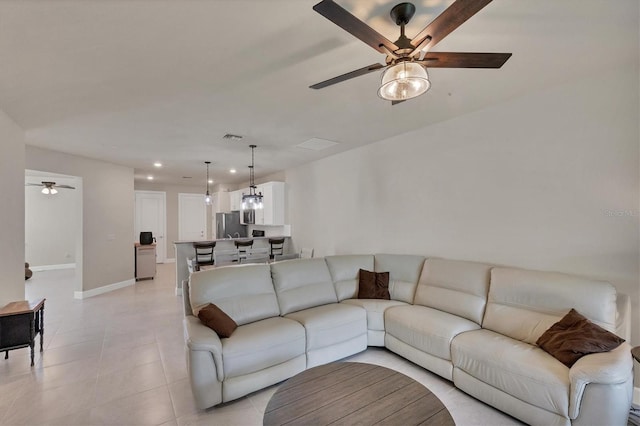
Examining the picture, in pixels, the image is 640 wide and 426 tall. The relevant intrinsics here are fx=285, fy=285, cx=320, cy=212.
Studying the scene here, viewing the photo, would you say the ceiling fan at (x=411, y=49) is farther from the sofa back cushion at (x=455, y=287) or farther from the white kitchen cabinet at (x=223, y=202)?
the white kitchen cabinet at (x=223, y=202)

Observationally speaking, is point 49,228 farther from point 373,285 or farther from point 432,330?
point 432,330

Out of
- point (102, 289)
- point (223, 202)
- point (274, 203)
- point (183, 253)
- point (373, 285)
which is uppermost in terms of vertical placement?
point (223, 202)

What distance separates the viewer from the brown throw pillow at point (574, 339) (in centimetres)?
200

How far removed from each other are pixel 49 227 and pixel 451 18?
11.5 meters

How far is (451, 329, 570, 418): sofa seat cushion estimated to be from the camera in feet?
6.28

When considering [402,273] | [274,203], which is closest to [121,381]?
[402,273]

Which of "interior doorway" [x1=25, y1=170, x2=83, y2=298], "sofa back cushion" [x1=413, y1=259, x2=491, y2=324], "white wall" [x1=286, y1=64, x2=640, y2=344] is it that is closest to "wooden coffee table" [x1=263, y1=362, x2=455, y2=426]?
"sofa back cushion" [x1=413, y1=259, x2=491, y2=324]

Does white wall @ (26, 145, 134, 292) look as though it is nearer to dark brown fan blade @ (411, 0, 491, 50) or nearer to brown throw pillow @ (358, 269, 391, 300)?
brown throw pillow @ (358, 269, 391, 300)

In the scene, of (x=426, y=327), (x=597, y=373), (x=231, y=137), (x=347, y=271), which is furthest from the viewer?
(x=231, y=137)

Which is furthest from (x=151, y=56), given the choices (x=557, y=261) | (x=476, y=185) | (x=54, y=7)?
(x=557, y=261)

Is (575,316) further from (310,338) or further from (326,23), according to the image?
(326,23)

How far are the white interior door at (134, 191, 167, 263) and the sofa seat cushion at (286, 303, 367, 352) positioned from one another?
804cm

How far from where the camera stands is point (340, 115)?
3.46m

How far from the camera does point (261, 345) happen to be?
2506mm
